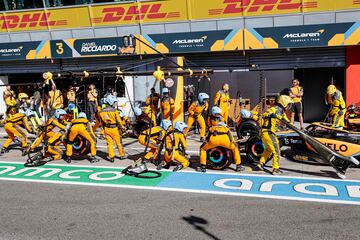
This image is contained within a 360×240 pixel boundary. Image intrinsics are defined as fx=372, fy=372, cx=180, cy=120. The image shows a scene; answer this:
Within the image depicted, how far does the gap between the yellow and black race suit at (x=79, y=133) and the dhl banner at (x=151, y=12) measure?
900 centimetres

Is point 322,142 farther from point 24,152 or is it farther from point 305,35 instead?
point 24,152

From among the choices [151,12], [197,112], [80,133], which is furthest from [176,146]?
→ [151,12]

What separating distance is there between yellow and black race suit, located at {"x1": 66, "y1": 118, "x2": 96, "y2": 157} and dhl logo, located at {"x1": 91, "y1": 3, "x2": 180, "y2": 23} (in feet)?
29.6

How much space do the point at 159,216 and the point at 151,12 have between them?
13.1 m

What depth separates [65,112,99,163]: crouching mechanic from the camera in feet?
31.5

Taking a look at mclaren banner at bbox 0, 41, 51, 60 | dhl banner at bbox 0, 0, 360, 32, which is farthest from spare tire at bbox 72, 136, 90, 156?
mclaren banner at bbox 0, 41, 51, 60

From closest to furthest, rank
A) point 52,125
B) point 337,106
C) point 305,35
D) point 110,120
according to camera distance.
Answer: point 110,120
point 52,125
point 337,106
point 305,35

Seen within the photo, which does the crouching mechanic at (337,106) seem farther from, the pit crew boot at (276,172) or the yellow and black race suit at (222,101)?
the pit crew boot at (276,172)

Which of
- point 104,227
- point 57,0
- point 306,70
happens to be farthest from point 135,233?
point 57,0

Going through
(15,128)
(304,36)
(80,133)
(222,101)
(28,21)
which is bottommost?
(80,133)

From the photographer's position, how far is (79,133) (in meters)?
9.66

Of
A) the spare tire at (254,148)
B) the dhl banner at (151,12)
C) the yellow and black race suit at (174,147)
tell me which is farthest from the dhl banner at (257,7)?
the yellow and black race suit at (174,147)

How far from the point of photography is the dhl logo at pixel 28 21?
61.8 feet

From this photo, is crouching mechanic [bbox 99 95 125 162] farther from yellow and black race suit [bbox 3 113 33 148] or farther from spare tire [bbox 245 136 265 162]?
spare tire [bbox 245 136 265 162]
